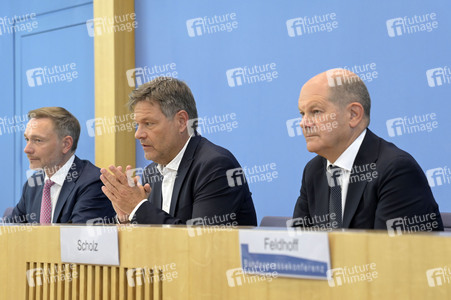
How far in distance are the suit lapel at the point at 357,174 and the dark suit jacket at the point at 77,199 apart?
1239 millimetres

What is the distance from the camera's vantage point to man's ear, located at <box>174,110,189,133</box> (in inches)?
89.6

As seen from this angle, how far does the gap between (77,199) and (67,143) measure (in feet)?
1.29

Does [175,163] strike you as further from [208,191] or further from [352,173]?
[352,173]

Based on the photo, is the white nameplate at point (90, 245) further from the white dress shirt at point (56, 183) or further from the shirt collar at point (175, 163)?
the white dress shirt at point (56, 183)

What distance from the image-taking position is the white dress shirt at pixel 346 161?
170 centimetres

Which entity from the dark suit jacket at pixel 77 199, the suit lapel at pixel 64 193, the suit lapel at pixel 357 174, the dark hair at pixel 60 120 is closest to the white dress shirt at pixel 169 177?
the dark suit jacket at pixel 77 199

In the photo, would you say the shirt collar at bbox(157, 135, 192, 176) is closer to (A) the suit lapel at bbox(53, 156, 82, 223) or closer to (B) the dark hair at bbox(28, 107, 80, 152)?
(A) the suit lapel at bbox(53, 156, 82, 223)

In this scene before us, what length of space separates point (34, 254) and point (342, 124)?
960mm

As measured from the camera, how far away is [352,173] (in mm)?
1694

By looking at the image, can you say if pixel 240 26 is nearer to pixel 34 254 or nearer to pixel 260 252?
pixel 34 254

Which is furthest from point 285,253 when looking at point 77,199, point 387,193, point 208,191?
point 77,199

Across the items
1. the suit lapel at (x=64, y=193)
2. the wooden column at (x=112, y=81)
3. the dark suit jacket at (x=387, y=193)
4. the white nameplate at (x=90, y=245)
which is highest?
the wooden column at (x=112, y=81)

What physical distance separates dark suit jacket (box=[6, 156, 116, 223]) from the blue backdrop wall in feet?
3.33

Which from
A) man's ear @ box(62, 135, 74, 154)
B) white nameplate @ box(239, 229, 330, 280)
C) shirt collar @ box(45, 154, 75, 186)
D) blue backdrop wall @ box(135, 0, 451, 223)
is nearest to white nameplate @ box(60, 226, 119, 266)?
white nameplate @ box(239, 229, 330, 280)
